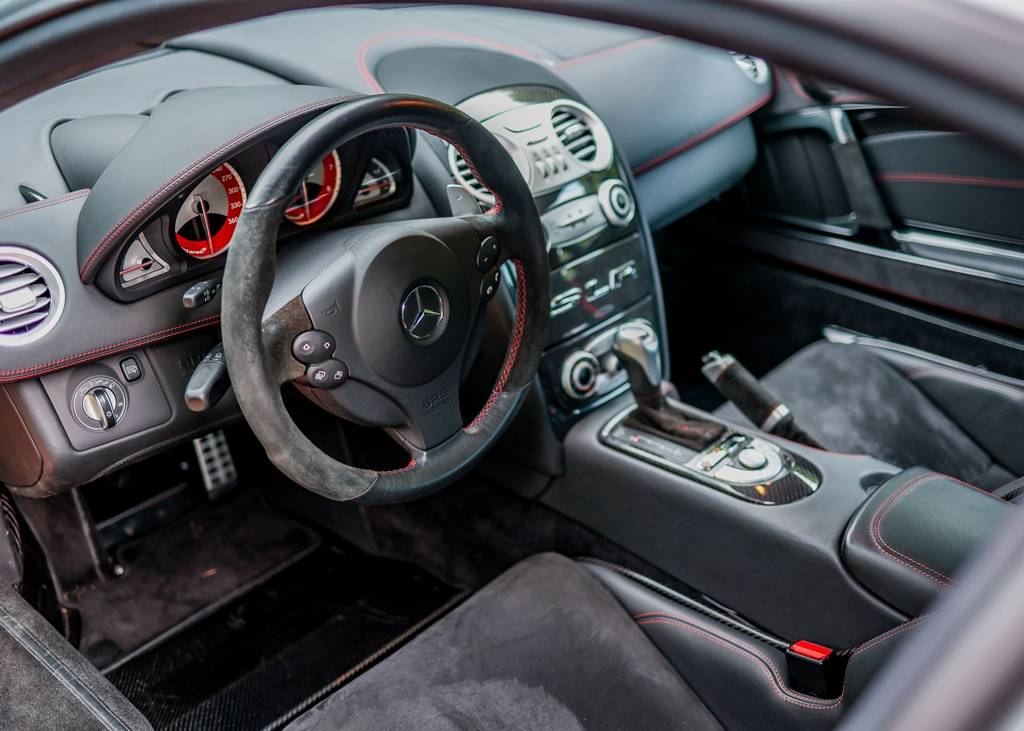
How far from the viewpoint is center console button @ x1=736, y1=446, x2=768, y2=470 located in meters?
1.42

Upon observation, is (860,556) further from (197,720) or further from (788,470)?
(197,720)

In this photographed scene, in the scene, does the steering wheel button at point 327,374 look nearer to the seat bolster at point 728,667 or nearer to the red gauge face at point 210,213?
the red gauge face at point 210,213

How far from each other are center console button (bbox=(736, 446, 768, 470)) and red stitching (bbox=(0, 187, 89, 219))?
0.99 metres

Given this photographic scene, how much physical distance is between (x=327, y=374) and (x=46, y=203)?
41cm

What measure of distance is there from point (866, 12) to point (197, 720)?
1542mm

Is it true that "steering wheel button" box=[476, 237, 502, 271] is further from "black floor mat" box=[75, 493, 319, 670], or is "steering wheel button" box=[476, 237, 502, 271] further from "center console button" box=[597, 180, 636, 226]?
"black floor mat" box=[75, 493, 319, 670]

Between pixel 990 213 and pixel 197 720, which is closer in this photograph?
pixel 197 720

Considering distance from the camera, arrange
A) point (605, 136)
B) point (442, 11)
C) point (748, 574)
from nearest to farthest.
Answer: point (748, 574)
point (605, 136)
point (442, 11)

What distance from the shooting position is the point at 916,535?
46.9 inches

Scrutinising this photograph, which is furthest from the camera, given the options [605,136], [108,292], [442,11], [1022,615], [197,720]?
[442,11]

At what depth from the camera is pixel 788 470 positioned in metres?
1.40

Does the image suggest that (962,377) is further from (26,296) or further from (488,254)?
(26,296)

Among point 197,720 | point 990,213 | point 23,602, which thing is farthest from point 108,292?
point 990,213

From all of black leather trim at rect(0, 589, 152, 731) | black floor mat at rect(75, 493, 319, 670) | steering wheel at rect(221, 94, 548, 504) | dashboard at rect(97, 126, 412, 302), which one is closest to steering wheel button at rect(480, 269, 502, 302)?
steering wheel at rect(221, 94, 548, 504)
